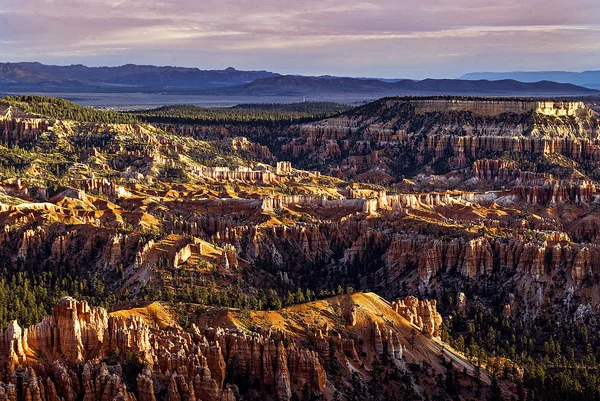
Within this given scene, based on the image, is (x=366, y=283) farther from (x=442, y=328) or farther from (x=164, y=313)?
(x=164, y=313)

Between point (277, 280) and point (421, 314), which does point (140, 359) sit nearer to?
point (421, 314)

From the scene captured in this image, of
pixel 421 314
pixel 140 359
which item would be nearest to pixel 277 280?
pixel 421 314

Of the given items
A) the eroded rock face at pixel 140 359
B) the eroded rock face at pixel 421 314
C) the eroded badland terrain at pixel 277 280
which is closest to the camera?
the eroded rock face at pixel 140 359

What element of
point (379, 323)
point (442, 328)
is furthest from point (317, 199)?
point (379, 323)

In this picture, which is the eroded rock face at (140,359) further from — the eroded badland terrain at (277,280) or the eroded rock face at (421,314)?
the eroded rock face at (421,314)

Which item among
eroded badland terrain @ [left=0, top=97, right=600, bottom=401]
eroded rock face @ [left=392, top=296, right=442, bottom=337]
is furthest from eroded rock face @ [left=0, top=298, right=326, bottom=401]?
eroded rock face @ [left=392, top=296, right=442, bottom=337]

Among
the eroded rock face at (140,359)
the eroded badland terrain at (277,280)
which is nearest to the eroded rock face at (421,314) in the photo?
the eroded badland terrain at (277,280)

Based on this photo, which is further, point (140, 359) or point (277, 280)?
point (277, 280)

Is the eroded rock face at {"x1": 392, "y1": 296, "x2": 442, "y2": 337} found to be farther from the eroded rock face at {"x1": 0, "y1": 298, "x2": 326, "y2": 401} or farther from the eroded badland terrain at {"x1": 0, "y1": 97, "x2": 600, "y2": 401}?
the eroded rock face at {"x1": 0, "y1": 298, "x2": 326, "y2": 401}
